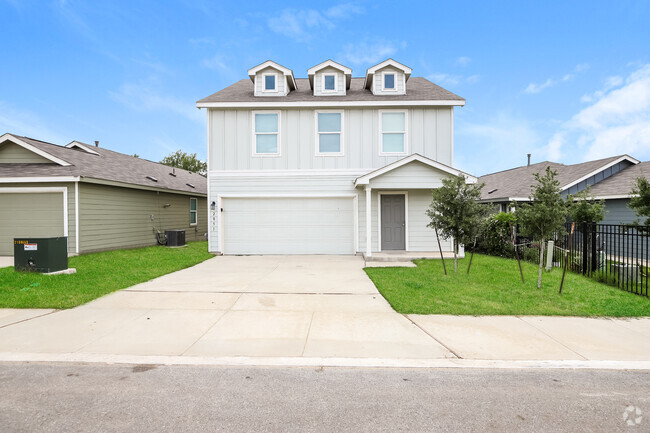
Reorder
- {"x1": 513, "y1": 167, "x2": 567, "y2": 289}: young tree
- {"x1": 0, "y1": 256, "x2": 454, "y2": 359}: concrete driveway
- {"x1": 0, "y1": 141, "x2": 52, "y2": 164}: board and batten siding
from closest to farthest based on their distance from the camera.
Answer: {"x1": 0, "y1": 256, "x2": 454, "y2": 359}: concrete driveway → {"x1": 513, "y1": 167, "x2": 567, "y2": 289}: young tree → {"x1": 0, "y1": 141, "x2": 52, "y2": 164}: board and batten siding

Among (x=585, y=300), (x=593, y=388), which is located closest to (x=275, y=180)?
(x=585, y=300)

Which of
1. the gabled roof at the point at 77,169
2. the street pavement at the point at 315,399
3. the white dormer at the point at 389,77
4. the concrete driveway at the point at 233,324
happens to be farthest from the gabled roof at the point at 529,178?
the gabled roof at the point at 77,169

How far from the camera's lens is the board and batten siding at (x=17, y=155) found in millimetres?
13688

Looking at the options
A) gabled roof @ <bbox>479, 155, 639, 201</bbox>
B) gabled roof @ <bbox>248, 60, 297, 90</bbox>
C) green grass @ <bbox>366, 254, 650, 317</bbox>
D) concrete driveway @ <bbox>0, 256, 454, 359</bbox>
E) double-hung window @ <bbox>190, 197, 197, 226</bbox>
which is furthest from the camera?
double-hung window @ <bbox>190, 197, 197, 226</bbox>

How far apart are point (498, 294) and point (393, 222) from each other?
6625 mm

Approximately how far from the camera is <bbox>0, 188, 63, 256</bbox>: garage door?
12828mm

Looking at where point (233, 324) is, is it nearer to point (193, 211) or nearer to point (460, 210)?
point (460, 210)

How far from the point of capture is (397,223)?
13383 mm

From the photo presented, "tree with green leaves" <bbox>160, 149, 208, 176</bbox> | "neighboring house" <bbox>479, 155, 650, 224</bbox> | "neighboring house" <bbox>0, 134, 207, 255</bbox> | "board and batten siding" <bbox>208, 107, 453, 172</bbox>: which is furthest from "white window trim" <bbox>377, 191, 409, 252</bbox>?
"tree with green leaves" <bbox>160, 149, 208, 176</bbox>

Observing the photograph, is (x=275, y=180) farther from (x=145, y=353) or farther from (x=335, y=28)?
(x=335, y=28)

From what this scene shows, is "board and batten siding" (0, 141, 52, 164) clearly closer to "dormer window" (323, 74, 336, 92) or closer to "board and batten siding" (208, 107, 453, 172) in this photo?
"board and batten siding" (208, 107, 453, 172)

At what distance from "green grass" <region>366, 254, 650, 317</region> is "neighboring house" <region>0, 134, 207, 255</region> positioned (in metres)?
11.6

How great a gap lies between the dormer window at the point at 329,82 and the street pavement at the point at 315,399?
12.8 m

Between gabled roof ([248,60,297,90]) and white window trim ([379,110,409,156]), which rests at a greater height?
gabled roof ([248,60,297,90])
